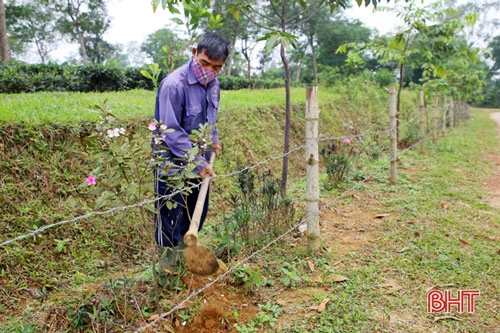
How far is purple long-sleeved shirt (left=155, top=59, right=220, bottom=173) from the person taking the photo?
7.96 ft

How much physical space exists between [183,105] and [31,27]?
37.5 meters

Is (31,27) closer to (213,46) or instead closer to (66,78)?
(66,78)

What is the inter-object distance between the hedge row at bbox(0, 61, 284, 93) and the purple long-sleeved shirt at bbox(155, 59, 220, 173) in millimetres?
5976

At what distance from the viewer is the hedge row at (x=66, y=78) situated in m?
7.07

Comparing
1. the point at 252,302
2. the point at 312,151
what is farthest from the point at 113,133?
the point at 312,151

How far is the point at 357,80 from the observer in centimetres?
1195

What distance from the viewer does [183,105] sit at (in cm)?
256

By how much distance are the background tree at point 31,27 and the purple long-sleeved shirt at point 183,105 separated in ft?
97.4

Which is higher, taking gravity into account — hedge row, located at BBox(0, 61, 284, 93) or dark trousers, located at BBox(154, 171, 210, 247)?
hedge row, located at BBox(0, 61, 284, 93)

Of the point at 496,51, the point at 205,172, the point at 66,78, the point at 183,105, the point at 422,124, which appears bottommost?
the point at 205,172

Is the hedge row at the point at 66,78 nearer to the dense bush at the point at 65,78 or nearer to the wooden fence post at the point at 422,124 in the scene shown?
the dense bush at the point at 65,78

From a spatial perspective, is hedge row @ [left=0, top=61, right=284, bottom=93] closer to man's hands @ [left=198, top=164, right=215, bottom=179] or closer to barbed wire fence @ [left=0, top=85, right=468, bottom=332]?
barbed wire fence @ [left=0, top=85, right=468, bottom=332]

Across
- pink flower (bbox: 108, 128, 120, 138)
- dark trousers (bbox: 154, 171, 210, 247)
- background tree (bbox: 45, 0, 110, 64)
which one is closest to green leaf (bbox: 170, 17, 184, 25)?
dark trousers (bbox: 154, 171, 210, 247)

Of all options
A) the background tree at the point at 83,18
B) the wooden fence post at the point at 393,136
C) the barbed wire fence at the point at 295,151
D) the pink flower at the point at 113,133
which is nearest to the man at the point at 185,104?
the barbed wire fence at the point at 295,151
